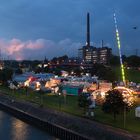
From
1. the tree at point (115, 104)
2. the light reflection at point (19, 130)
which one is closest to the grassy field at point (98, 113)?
the tree at point (115, 104)

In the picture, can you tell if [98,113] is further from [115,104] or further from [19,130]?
[19,130]

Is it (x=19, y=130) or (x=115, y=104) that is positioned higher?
(x=115, y=104)

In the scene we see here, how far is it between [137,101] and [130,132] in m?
14.5

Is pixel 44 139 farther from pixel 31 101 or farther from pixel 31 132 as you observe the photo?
pixel 31 101

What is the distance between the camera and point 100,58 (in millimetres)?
177250

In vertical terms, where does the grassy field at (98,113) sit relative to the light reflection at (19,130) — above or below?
above

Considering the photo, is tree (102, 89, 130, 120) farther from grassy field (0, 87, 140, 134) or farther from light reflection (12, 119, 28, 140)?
light reflection (12, 119, 28, 140)

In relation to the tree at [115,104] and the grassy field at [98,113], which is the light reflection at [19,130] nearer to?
the grassy field at [98,113]

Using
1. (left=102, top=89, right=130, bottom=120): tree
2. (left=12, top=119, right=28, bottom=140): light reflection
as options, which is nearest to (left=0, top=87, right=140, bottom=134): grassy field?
(left=102, top=89, right=130, bottom=120): tree

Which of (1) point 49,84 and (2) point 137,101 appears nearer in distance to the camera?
(2) point 137,101

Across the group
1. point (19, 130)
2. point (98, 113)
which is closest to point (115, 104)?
point (98, 113)

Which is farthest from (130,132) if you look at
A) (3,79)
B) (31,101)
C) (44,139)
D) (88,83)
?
(3,79)

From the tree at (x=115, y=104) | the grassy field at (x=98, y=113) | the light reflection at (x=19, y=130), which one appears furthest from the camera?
the light reflection at (x=19, y=130)

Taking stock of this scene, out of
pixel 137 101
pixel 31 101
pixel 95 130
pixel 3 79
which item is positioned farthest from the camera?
pixel 3 79
